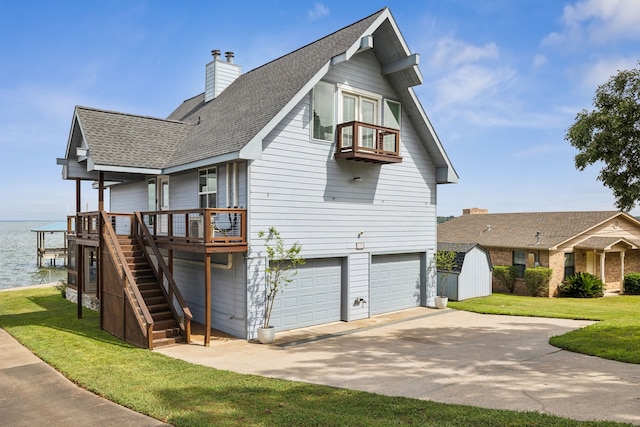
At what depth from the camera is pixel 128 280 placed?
40.2 ft

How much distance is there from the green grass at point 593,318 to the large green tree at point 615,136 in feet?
12.1

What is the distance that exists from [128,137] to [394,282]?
11180 mm

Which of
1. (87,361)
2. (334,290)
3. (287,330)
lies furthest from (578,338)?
(87,361)

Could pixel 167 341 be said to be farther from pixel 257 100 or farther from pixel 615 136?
pixel 615 136

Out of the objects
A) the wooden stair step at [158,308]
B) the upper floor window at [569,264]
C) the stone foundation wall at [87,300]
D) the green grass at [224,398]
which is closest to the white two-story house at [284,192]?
the wooden stair step at [158,308]

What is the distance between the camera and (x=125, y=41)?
16.4 meters

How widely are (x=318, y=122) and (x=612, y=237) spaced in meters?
20.7

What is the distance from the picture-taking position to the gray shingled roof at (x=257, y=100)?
1328cm

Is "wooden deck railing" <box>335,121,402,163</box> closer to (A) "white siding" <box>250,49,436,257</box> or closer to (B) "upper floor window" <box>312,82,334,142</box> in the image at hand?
(B) "upper floor window" <box>312,82,334,142</box>

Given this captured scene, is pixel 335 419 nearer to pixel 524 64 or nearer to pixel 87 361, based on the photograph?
pixel 87 361

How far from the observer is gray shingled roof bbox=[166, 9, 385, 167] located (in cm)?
1328

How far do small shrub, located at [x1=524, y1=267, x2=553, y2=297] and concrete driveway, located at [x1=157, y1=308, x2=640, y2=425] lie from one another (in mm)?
8806

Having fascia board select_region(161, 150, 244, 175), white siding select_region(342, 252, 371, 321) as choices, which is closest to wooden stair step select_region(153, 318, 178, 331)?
fascia board select_region(161, 150, 244, 175)

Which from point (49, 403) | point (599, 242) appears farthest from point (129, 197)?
point (599, 242)
